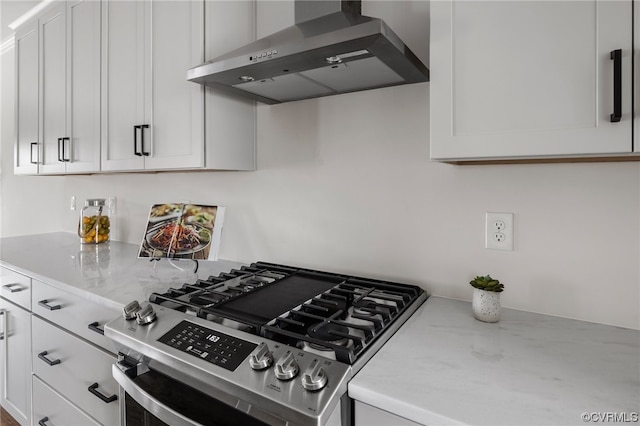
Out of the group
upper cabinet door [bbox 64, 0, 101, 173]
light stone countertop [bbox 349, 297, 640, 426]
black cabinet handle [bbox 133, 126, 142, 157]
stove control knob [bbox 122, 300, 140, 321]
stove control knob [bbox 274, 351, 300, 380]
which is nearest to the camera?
light stone countertop [bbox 349, 297, 640, 426]

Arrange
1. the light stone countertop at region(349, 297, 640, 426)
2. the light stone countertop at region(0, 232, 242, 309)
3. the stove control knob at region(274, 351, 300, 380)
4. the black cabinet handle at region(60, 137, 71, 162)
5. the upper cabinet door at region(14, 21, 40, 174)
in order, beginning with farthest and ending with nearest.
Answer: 1. the upper cabinet door at region(14, 21, 40, 174)
2. the black cabinet handle at region(60, 137, 71, 162)
3. the light stone countertop at region(0, 232, 242, 309)
4. the stove control knob at region(274, 351, 300, 380)
5. the light stone countertop at region(349, 297, 640, 426)

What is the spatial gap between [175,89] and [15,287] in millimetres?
1342

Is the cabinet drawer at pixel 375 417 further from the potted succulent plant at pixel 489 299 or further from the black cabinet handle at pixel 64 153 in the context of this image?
the black cabinet handle at pixel 64 153

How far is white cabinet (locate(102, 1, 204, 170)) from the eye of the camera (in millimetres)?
1569

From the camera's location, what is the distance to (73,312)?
56.7 inches

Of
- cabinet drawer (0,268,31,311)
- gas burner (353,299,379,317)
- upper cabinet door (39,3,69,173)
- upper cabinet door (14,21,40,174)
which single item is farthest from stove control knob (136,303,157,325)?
upper cabinet door (14,21,40,174)

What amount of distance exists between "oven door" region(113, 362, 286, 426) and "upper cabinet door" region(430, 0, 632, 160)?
832 millimetres

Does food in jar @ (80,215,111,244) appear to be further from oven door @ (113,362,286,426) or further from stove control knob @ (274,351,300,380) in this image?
stove control knob @ (274,351,300,380)

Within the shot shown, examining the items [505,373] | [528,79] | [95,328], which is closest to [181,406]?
[95,328]

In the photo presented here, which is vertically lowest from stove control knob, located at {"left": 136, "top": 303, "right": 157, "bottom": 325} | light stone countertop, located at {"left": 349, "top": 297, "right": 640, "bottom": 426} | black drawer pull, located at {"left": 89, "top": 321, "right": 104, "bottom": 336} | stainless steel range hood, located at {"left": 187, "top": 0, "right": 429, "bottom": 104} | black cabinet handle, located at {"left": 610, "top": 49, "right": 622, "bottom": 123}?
black drawer pull, located at {"left": 89, "top": 321, "right": 104, "bottom": 336}

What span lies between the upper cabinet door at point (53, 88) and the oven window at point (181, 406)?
190 centimetres

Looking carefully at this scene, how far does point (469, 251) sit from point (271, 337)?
0.77 metres

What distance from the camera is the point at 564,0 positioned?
85 cm

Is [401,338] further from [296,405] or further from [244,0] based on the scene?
[244,0]
